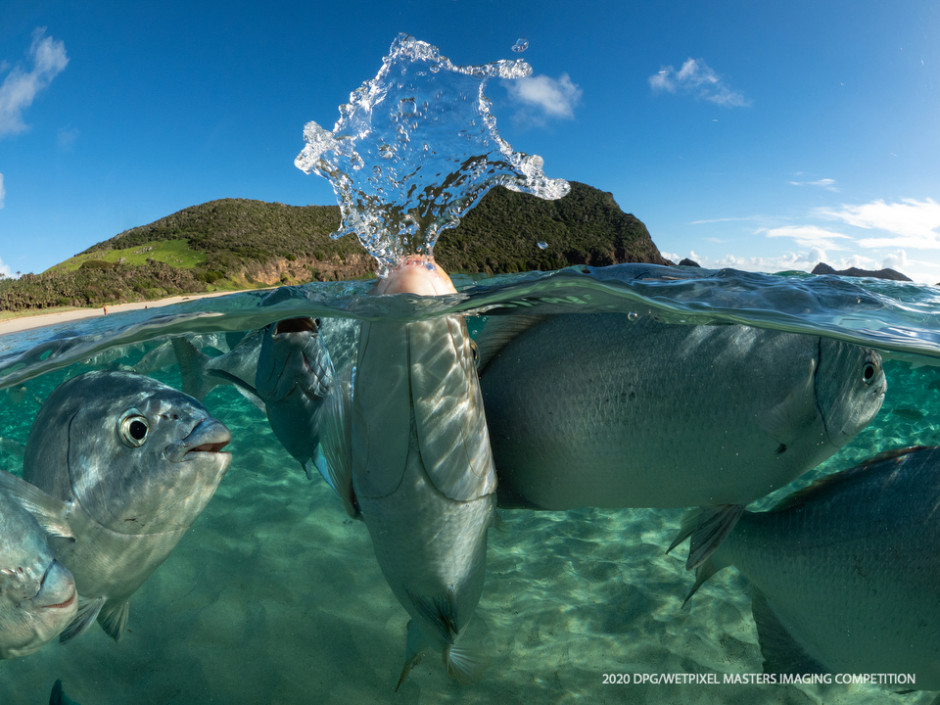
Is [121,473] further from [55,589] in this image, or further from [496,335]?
[496,335]

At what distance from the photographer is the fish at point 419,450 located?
232 centimetres

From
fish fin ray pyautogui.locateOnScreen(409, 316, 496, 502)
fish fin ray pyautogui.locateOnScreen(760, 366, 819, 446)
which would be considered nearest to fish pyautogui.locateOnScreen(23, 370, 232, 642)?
fish fin ray pyautogui.locateOnScreen(409, 316, 496, 502)

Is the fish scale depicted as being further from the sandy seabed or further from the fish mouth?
the fish mouth

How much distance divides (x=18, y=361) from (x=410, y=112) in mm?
5258

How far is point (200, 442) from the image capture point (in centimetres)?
300

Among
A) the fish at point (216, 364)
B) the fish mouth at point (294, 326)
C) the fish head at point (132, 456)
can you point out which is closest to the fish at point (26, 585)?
the fish head at point (132, 456)

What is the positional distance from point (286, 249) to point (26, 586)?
12.6 metres

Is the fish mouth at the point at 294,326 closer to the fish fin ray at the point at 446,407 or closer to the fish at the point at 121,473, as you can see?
the fish at the point at 121,473

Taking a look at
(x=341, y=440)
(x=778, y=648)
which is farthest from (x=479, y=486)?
(x=778, y=648)

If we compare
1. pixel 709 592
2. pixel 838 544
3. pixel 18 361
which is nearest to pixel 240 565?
pixel 18 361

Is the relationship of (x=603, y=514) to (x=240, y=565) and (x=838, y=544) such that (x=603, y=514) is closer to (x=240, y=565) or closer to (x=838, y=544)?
(x=838, y=544)

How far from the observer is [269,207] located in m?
24.0

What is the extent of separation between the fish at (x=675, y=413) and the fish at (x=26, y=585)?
2.18 m

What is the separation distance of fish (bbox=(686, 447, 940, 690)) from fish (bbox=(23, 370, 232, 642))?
316cm
